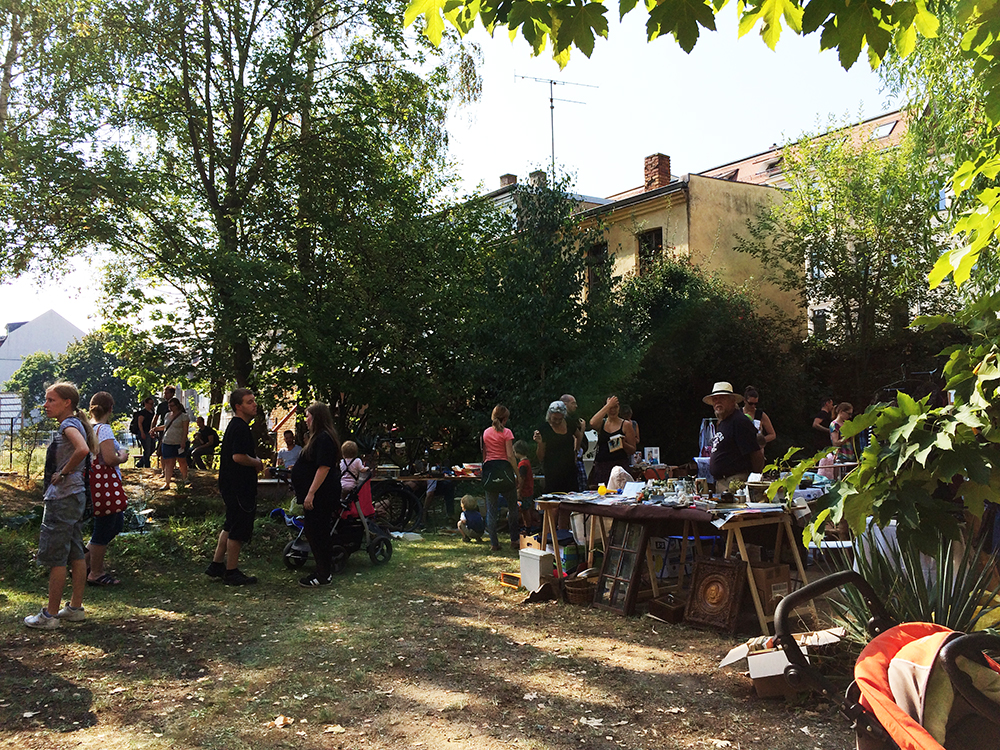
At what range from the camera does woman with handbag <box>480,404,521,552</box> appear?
10.1 metres

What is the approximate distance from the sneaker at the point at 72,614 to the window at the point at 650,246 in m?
17.4

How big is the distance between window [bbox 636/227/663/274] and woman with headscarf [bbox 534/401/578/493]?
13225 mm

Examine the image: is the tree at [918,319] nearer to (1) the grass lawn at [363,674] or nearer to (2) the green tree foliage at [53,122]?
(1) the grass lawn at [363,674]

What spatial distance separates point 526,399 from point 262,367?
516 cm

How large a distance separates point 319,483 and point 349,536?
1.38 metres

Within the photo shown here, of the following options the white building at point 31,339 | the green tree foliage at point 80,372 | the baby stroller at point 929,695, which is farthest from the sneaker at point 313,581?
the white building at point 31,339

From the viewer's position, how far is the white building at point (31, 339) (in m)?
66.9

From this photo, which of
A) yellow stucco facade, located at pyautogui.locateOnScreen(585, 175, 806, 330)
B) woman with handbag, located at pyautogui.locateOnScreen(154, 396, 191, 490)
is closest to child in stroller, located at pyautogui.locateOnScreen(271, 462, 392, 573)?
woman with handbag, located at pyautogui.locateOnScreen(154, 396, 191, 490)

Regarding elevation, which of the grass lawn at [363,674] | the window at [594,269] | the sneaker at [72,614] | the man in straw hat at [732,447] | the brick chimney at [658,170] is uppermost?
the brick chimney at [658,170]

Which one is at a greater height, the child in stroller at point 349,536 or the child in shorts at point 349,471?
the child in shorts at point 349,471

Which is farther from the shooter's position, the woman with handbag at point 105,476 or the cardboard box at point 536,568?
the cardboard box at point 536,568

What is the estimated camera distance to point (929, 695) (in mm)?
2348

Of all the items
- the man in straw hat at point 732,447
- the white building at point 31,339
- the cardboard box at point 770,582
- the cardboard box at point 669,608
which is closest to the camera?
the cardboard box at point 770,582

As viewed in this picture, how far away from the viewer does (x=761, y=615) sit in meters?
5.81
